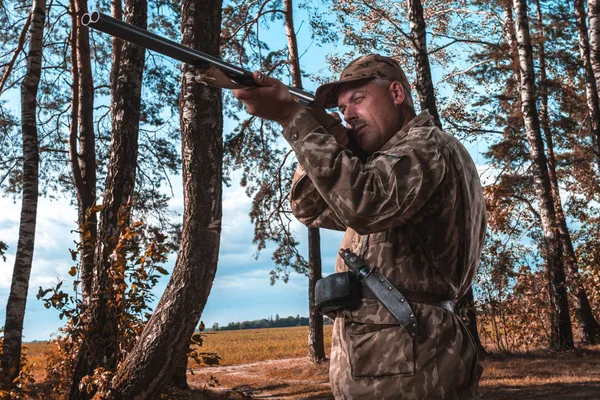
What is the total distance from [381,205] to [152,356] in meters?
4.15

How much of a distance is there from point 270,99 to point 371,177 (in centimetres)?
44

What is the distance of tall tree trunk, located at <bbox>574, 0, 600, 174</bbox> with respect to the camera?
12706mm

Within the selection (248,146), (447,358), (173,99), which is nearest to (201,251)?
(447,358)

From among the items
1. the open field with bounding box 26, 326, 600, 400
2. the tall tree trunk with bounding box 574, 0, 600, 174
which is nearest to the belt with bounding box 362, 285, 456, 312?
the open field with bounding box 26, 326, 600, 400

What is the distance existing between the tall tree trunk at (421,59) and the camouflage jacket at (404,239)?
929cm

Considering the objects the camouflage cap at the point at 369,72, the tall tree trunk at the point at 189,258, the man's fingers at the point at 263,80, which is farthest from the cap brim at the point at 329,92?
the tall tree trunk at the point at 189,258

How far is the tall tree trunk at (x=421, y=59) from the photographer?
11164 millimetres

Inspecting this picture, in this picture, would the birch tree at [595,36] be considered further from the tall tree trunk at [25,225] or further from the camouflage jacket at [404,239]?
the camouflage jacket at [404,239]

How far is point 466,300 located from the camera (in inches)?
471

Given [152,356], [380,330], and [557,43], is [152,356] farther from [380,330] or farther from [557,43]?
[557,43]

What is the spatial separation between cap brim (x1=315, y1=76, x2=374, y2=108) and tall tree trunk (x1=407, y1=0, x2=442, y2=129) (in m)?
9.02

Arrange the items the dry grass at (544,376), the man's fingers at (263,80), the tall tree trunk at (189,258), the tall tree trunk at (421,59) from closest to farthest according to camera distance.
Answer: the man's fingers at (263,80) → the tall tree trunk at (189,258) → the dry grass at (544,376) → the tall tree trunk at (421,59)

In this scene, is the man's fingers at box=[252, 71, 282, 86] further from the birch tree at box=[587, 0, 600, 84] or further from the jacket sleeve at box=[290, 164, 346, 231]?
the birch tree at box=[587, 0, 600, 84]

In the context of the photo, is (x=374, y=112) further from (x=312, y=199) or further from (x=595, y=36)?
(x=595, y=36)
